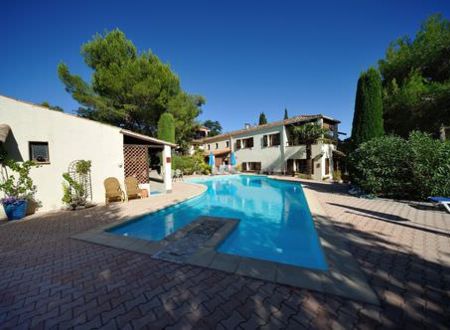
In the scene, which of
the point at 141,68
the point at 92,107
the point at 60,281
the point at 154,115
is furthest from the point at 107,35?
the point at 60,281

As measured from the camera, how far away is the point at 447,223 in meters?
5.97

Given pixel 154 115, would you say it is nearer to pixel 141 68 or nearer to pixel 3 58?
pixel 141 68

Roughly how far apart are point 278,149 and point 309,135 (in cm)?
467

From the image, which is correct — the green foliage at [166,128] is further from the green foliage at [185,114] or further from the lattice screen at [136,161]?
the lattice screen at [136,161]

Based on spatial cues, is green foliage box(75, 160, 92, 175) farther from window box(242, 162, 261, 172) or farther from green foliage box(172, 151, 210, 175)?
window box(242, 162, 261, 172)

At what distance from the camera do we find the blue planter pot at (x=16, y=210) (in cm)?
734

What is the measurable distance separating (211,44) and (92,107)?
1301 cm

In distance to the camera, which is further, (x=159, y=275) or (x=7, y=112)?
(x=7, y=112)

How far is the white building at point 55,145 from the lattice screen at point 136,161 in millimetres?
687

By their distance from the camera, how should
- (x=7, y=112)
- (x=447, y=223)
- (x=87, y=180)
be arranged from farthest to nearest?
1. (x=87, y=180)
2. (x=7, y=112)
3. (x=447, y=223)

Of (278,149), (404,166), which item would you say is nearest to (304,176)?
(278,149)

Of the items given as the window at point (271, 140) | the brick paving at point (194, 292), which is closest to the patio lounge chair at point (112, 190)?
the brick paving at point (194, 292)

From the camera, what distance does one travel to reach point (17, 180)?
786 centimetres

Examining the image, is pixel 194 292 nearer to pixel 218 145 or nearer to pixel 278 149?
pixel 278 149
